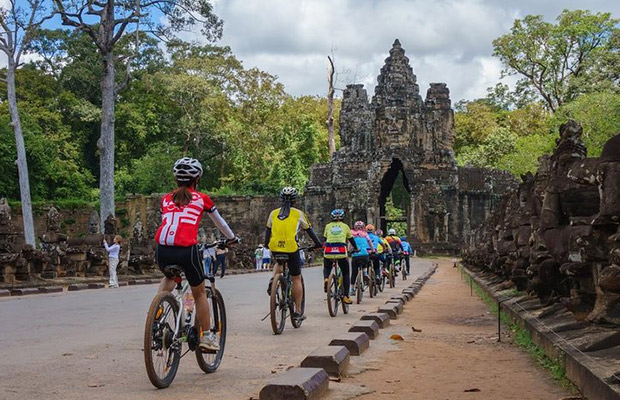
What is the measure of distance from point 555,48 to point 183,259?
53.8m

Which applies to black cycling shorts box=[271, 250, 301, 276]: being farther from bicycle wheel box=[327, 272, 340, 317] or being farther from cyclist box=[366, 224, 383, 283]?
cyclist box=[366, 224, 383, 283]

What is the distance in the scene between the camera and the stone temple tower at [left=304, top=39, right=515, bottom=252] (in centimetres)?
5391

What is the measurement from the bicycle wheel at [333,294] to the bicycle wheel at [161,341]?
249 inches

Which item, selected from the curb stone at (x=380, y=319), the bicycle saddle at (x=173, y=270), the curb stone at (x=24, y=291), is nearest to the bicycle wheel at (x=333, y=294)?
the curb stone at (x=380, y=319)

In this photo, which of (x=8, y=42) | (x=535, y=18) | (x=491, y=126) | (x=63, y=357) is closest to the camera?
(x=63, y=357)

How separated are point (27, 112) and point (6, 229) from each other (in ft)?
113

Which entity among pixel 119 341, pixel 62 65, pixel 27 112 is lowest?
pixel 119 341

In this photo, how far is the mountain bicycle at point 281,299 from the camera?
32.6 feet

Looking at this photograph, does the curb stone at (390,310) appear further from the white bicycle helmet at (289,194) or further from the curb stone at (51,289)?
the curb stone at (51,289)

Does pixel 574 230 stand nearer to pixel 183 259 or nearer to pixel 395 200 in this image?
pixel 183 259

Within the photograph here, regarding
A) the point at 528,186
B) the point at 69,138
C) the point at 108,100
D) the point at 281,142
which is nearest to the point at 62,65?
the point at 69,138

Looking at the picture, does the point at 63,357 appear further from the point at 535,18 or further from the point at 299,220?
the point at 535,18

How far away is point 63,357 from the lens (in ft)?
25.7

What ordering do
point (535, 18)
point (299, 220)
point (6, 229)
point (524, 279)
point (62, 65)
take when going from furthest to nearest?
1. point (62, 65)
2. point (535, 18)
3. point (6, 229)
4. point (524, 279)
5. point (299, 220)
